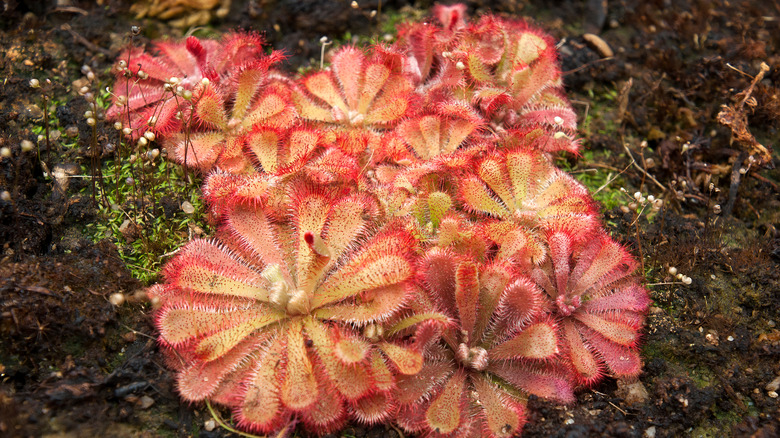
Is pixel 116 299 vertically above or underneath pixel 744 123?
above

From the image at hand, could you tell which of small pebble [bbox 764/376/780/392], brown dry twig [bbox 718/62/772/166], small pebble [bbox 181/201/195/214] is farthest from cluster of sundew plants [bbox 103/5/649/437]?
brown dry twig [bbox 718/62/772/166]

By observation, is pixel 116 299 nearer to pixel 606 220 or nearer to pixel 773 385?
pixel 606 220

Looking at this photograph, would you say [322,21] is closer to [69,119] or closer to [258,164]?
[258,164]

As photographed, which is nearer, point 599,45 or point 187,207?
point 187,207

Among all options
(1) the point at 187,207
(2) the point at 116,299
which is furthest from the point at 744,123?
(2) the point at 116,299

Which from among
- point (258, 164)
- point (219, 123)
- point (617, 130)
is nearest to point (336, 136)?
point (258, 164)

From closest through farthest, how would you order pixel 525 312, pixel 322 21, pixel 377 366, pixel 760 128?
pixel 377 366, pixel 525 312, pixel 760 128, pixel 322 21
